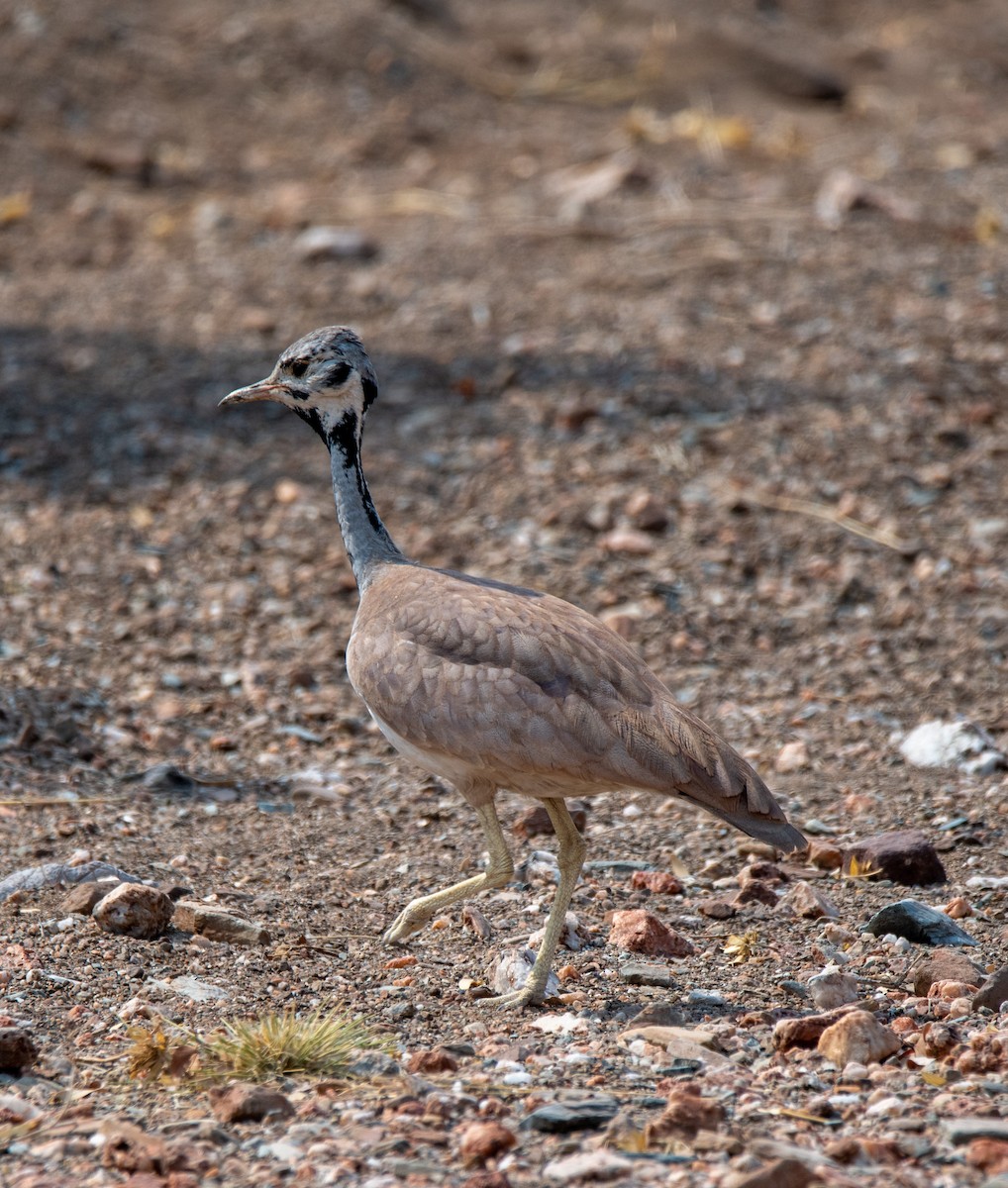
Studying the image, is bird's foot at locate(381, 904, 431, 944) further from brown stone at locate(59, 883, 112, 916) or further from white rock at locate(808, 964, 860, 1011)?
white rock at locate(808, 964, 860, 1011)

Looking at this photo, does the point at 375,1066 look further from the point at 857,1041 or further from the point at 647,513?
the point at 647,513

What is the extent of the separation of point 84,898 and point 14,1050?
105 cm

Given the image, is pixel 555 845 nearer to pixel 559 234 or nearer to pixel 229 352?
pixel 229 352

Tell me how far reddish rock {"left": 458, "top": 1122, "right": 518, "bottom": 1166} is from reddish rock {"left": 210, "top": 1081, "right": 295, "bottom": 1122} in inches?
20.1

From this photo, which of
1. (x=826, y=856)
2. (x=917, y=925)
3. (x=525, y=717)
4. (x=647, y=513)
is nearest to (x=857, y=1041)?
(x=917, y=925)

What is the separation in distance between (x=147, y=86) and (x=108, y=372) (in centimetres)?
482

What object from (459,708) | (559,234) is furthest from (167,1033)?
(559,234)

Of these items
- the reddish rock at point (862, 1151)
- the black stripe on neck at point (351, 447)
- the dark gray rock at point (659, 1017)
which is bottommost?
the dark gray rock at point (659, 1017)

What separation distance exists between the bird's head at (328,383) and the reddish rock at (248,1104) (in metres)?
2.73

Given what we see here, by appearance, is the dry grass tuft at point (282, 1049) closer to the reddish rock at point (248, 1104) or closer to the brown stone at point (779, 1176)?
the reddish rock at point (248, 1104)

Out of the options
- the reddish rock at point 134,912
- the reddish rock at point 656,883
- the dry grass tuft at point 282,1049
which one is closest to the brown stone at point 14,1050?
the dry grass tuft at point 282,1049

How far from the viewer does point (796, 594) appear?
8.22m

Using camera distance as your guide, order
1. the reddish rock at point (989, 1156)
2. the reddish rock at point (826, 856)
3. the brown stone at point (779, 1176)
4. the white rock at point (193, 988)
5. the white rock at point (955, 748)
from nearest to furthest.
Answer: the brown stone at point (779, 1176)
the reddish rock at point (989, 1156)
the white rock at point (193, 988)
the reddish rock at point (826, 856)
the white rock at point (955, 748)

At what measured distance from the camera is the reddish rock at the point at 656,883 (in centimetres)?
575
